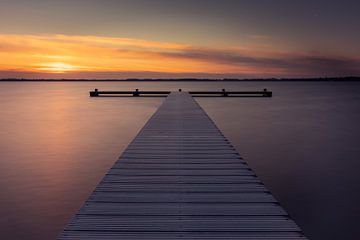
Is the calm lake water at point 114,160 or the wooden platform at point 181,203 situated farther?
the calm lake water at point 114,160

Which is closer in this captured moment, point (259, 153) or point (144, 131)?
point (144, 131)

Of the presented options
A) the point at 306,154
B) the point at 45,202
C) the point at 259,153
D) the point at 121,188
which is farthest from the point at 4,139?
the point at 121,188

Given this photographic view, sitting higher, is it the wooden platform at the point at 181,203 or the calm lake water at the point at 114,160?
the wooden platform at the point at 181,203

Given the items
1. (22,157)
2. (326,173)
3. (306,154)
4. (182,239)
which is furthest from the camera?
(306,154)

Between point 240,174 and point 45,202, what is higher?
point 240,174

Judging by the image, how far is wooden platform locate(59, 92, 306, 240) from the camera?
12.5 feet

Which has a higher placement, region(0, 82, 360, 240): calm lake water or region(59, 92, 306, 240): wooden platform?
region(59, 92, 306, 240): wooden platform

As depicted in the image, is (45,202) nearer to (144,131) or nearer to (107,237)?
(144,131)

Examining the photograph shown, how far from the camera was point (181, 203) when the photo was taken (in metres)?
4.74

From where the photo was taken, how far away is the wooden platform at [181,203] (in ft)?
12.5

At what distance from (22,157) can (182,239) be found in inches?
511

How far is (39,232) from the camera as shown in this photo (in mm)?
7781

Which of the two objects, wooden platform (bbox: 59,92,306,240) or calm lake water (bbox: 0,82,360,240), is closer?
wooden platform (bbox: 59,92,306,240)

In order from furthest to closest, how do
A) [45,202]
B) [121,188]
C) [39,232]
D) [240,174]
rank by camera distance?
[45,202] → [39,232] → [240,174] → [121,188]
